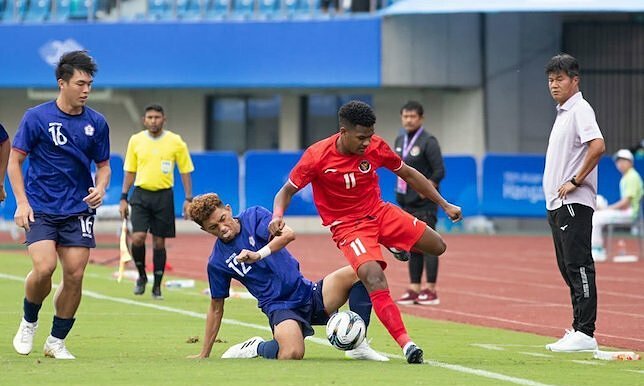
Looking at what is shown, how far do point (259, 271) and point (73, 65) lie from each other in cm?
205

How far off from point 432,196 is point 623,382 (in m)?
2.19

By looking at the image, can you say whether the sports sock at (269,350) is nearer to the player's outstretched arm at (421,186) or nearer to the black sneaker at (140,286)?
the player's outstretched arm at (421,186)

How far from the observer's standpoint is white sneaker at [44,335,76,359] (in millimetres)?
10758

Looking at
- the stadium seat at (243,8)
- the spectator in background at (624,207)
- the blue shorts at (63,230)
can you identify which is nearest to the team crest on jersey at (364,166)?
the blue shorts at (63,230)

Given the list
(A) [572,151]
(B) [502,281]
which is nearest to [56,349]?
(A) [572,151]

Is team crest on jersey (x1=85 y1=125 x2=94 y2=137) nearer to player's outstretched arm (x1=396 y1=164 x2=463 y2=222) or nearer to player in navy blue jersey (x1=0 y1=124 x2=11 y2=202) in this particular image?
player in navy blue jersey (x1=0 y1=124 x2=11 y2=202)

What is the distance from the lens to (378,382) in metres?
9.09

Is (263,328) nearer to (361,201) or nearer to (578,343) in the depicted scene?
(361,201)

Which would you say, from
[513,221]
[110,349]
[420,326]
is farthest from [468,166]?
[110,349]

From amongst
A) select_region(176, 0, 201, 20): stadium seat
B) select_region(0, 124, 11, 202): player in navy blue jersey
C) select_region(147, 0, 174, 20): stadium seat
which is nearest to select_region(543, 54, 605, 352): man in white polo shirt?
select_region(0, 124, 11, 202): player in navy blue jersey

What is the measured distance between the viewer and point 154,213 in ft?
56.9

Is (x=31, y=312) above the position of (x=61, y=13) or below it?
below

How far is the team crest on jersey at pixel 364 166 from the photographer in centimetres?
1077

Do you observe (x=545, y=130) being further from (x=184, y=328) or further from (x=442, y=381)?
(x=442, y=381)
